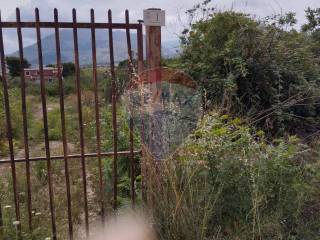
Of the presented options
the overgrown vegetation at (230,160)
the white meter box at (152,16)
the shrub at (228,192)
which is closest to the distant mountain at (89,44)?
the white meter box at (152,16)

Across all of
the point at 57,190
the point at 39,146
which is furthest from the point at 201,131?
the point at 39,146

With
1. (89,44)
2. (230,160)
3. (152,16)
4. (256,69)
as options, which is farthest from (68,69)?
(230,160)

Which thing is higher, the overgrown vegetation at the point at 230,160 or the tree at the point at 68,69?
the tree at the point at 68,69

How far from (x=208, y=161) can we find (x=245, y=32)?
3.25 m

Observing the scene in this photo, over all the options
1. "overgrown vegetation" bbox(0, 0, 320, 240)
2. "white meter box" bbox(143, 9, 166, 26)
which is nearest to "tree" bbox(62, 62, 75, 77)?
"overgrown vegetation" bbox(0, 0, 320, 240)

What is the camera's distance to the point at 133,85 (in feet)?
10.2

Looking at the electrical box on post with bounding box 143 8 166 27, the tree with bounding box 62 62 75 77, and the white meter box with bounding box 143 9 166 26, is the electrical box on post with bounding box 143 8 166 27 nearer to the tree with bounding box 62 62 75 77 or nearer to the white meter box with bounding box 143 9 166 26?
the white meter box with bounding box 143 9 166 26

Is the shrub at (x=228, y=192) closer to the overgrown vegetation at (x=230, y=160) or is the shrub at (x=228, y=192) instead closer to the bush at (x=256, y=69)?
the overgrown vegetation at (x=230, y=160)

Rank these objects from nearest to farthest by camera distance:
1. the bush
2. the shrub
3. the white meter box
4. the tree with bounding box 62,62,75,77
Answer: the shrub → the white meter box → the bush → the tree with bounding box 62,62,75,77

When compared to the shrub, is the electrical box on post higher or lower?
higher

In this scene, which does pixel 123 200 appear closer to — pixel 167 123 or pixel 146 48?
pixel 167 123

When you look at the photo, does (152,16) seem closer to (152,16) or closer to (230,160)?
(152,16)

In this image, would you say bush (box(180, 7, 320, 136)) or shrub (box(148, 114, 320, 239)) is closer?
shrub (box(148, 114, 320, 239))

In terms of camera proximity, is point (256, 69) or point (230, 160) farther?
point (256, 69)
